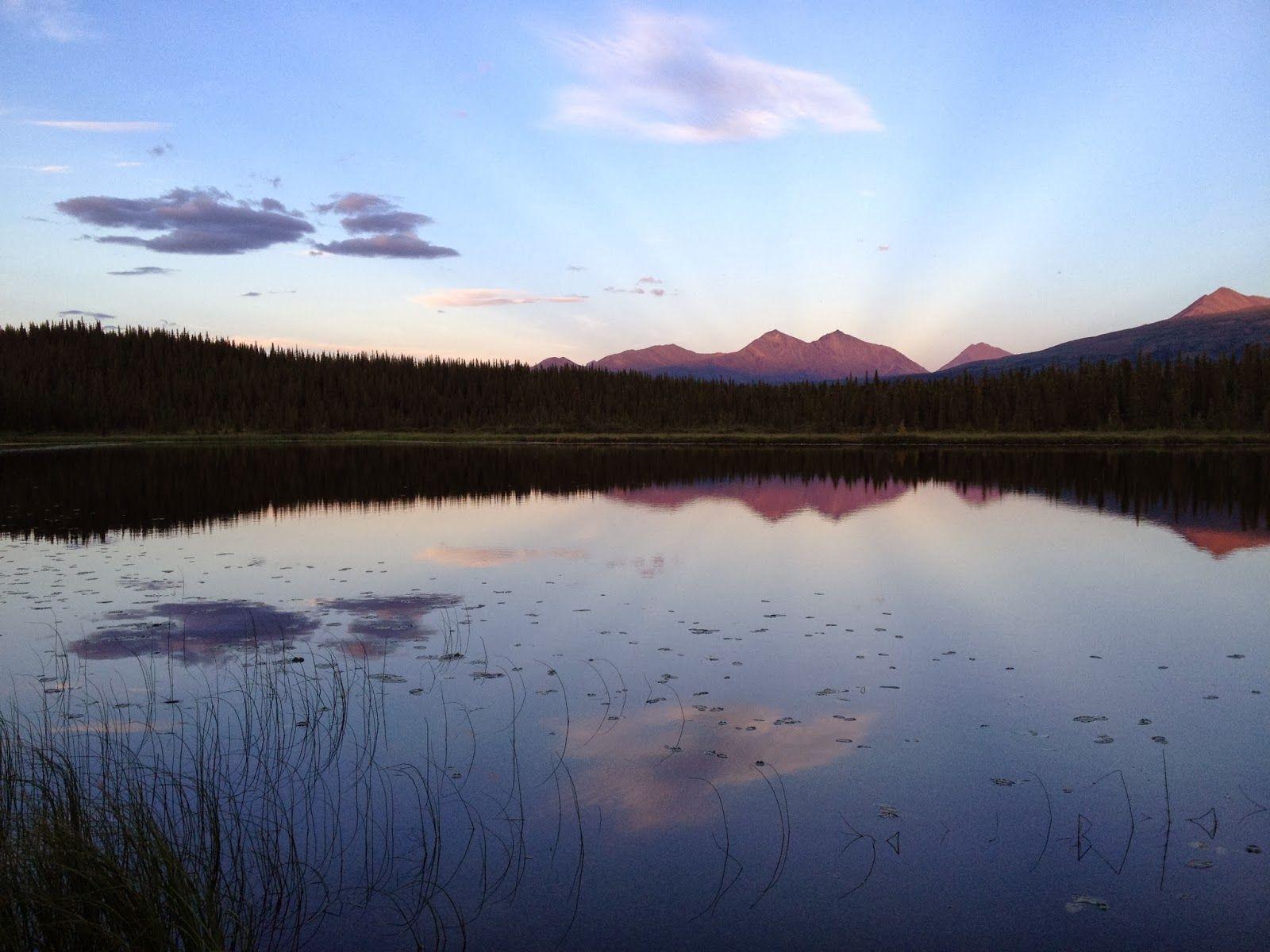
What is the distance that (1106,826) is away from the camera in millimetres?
8336

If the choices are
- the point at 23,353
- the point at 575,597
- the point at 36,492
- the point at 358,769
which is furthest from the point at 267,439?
the point at 358,769

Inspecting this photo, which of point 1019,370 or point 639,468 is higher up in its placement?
point 1019,370

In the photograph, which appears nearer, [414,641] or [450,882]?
[450,882]

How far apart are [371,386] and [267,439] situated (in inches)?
1726

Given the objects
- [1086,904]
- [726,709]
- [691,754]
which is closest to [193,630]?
[726,709]

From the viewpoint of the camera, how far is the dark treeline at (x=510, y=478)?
3356 centimetres

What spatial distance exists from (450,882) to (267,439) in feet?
434

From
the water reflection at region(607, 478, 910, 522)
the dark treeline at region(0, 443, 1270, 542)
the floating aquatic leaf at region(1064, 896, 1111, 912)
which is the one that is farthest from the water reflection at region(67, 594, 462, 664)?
the water reflection at region(607, 478, 910, 522)

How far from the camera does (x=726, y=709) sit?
11617mm

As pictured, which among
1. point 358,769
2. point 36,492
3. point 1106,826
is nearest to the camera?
point 1106,826

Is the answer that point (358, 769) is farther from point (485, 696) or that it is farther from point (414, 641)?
point (414, 641)

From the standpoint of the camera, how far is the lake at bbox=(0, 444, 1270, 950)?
7191mm

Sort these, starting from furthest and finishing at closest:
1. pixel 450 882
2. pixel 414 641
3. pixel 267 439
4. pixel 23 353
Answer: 1. pixel 23 353
2. pixel 267 439
3. pixel 414 641
4. pixel 450 882

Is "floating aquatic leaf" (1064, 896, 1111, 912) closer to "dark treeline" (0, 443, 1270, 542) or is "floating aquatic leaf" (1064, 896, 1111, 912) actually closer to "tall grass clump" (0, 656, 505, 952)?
"tall grass clump" (0, 656, 505, 952)
